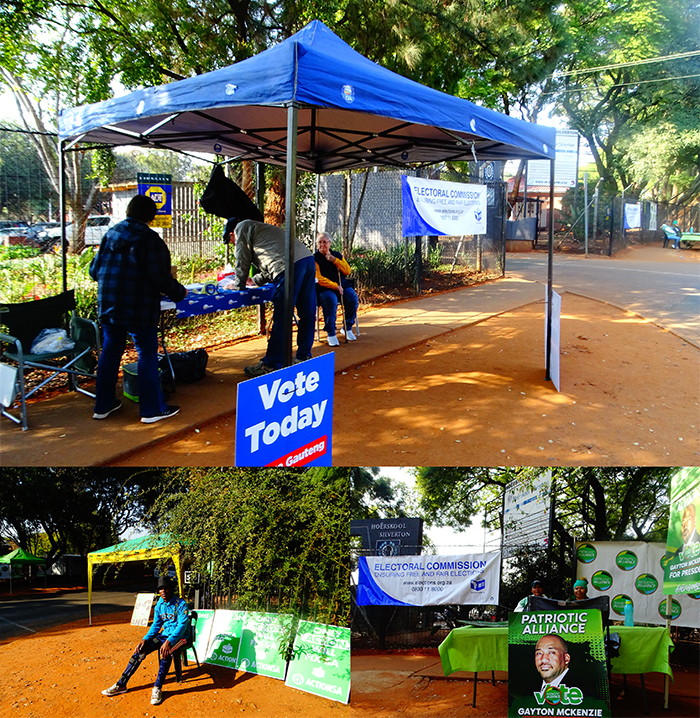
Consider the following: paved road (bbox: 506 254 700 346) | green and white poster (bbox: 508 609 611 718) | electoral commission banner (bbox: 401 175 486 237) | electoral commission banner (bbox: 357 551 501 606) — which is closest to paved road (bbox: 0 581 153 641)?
electoral commission banner (bbox: 357 551 501 606)

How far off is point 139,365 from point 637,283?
12447 mm

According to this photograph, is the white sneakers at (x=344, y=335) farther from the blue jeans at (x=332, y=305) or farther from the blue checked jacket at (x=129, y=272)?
the blue checked jacket at (x=129, y=272)

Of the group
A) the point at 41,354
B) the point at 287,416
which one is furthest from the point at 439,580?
the point at 41,354

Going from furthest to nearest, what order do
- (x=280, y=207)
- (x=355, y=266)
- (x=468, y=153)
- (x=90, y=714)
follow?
(x=355, y=266) → (x=280, y=207) → (x=468, y=153) → (x=90, y=714)

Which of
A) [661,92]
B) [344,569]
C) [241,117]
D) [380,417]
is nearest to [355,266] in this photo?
[241,117]

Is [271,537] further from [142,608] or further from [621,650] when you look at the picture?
[621,650]

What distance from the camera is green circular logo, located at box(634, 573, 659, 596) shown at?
5543 millimetres

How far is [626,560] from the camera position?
220 inches

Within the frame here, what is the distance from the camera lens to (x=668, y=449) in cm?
520

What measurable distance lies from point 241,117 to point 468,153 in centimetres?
281

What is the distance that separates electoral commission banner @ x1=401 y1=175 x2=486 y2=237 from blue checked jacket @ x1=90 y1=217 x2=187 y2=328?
14.8ft

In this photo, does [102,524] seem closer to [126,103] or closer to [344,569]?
[344,569]

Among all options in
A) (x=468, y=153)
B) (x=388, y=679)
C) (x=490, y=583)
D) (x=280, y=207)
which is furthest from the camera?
(x=280, y=207)

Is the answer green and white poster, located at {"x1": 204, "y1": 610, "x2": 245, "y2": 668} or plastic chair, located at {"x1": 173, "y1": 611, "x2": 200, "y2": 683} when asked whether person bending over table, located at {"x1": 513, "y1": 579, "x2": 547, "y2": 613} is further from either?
plastic chair, located at {"x1": 173, "y1": 611, "x2": 200, "y2": 683}
